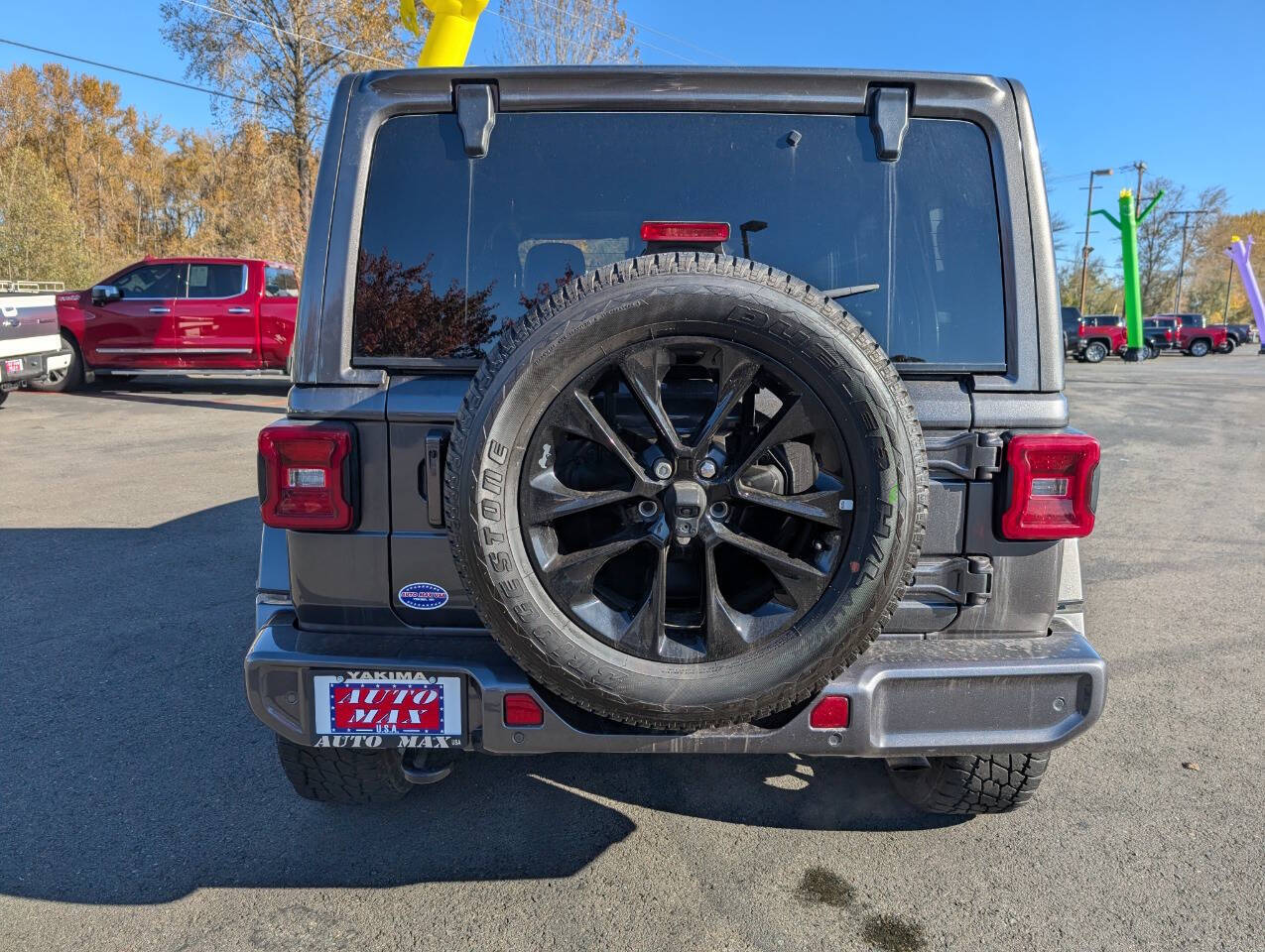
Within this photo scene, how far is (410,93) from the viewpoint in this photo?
7.54 ft

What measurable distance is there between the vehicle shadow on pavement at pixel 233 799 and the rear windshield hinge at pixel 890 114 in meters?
2.04

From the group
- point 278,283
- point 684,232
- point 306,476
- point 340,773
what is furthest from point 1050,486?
point 278,283

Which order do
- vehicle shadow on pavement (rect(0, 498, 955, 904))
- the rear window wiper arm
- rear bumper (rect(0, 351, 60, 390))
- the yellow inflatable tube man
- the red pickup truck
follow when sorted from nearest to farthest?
1. the rear window wiper arm
2. vehicle shadow on pavement (rect(0, 498, 955, 904))
3. the yellow inflatable tube man
4. rear bumper (rect(0, 351, 60, 390))
5. the red pickup truck

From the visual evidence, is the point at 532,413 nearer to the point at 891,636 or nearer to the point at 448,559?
the point at 448,559

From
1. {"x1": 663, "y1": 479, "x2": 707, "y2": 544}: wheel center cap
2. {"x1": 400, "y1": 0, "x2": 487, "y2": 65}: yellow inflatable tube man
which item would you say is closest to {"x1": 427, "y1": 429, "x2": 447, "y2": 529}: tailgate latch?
{"x1": 663, "y1": 479, "x2": 707, "y2": 544}: wheel center cap

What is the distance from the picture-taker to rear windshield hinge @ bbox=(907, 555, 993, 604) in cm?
232

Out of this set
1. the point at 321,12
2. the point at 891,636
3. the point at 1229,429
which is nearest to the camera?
the point at 891,636

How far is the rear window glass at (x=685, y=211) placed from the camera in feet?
7.55

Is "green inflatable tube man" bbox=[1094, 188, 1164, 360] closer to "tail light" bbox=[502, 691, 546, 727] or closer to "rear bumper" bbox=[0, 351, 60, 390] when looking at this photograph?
"rear bumper" bbox=[0, 351, 60, 390]

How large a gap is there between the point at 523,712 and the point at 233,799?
55.2 inches

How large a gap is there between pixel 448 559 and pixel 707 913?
118 centimetres

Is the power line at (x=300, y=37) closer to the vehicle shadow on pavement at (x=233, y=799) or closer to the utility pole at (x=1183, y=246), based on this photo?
the vehicle shadow on pavement at (x=233, y=799)

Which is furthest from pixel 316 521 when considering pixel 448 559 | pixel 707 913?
pixel 707 913

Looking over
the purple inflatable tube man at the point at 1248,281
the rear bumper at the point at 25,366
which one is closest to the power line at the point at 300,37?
the rear bumper at the point at 25,366
